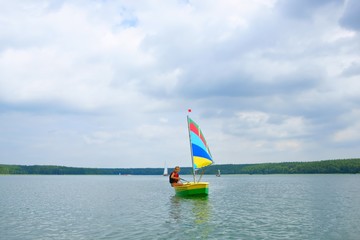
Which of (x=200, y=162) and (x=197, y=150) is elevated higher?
(x=197, y=150)

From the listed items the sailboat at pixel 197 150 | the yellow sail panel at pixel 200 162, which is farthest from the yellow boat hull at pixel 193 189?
the yellow sail panel at pixel 200 162

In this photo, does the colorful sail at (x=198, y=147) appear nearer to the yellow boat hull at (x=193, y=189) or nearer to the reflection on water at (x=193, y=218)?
A: the yellow boat hull at (x=193, y=189)

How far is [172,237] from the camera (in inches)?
837

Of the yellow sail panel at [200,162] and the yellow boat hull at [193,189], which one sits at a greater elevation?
the yellow sail panel at [200,162]

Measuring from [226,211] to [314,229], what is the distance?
11.1m

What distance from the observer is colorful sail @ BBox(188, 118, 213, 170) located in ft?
146

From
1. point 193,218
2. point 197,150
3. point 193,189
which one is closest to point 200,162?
point 197,150

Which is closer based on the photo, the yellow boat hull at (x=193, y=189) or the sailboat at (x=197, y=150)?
the yellow boat hull at (x=193, y=189)

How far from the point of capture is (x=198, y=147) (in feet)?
148

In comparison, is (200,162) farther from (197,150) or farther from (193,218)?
(193,218)

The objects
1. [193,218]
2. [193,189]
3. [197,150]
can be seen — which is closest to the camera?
[193,218]

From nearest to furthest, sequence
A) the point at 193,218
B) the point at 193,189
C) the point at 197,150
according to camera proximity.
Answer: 1. the point at 193,218
2. the point at 193,189
3. the point at 197,150

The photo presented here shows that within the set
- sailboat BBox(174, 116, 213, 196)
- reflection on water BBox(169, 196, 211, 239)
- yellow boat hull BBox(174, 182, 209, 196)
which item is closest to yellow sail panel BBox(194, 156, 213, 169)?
sailboat BBox(174, 116, 213, 196)

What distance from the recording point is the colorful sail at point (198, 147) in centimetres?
4462
